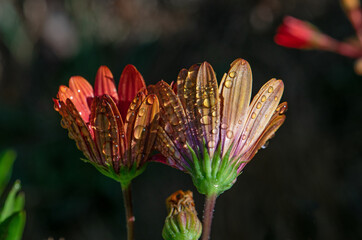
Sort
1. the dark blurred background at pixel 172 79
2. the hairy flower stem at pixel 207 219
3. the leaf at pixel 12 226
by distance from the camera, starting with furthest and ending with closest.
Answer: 1. the dark blurred background at pixel 172 79
2. the leaf at pixel 12 226
3. the hairy flower stem at pixel 207 219

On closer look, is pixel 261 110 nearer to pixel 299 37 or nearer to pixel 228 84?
pixel 228 84

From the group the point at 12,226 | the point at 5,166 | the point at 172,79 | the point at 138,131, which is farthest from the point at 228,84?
the point at 172,79

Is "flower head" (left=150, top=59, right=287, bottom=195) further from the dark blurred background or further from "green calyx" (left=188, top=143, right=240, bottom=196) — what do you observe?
the dark blurred background

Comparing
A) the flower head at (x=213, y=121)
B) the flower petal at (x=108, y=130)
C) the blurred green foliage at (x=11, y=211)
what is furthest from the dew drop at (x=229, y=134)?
the blurred green foliage at (x=11, y=211)

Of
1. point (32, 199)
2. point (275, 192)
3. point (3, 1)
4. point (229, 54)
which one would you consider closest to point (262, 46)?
point (229, 54)

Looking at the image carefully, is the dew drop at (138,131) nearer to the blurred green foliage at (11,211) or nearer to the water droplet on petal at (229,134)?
the water droplet on petal at (229,134)

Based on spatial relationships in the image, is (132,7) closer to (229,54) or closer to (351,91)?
(229,54)

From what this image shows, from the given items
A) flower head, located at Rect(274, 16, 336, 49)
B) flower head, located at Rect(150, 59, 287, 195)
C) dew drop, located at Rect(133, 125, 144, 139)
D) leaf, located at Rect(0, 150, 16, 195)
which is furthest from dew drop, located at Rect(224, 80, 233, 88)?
leaf, located at Rect(0, 150, 16, 195)
